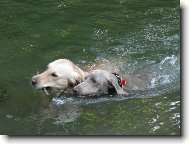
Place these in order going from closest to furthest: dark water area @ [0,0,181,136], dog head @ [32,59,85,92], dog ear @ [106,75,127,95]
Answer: dark water area @ [0,0,181,136] < dog ear @ [106,75,127,95] < dog head @ [32,59,85,92]

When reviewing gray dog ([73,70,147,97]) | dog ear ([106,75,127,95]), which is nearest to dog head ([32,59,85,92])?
gray dog ([73,70,147,97])

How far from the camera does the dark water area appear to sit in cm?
633

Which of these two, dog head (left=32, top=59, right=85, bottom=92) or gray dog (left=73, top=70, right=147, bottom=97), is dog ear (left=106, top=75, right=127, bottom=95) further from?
dog head (left=32, top=59, right=85, bottom=92)

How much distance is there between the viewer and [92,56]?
31.9 ft

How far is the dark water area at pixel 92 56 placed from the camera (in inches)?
249

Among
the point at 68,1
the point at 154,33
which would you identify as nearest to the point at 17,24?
the point at 68,1

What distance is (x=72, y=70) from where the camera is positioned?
25.7 feet

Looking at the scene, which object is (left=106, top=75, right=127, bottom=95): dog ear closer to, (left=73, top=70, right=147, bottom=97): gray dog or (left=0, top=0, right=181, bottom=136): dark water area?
(left=73, top=70, right=147, bottom=97): gray dog

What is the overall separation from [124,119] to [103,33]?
449 cm

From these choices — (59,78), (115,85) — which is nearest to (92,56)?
(59,78)

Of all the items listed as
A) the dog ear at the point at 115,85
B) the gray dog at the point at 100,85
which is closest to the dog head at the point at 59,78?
the gray dog at the point at 100,85

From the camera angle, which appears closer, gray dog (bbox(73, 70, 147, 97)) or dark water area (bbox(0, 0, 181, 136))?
dark water area (bbox(0, 0, 181, 136))

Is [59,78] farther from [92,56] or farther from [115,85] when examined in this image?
[92,56]

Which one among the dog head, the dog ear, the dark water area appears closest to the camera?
the dark water area
